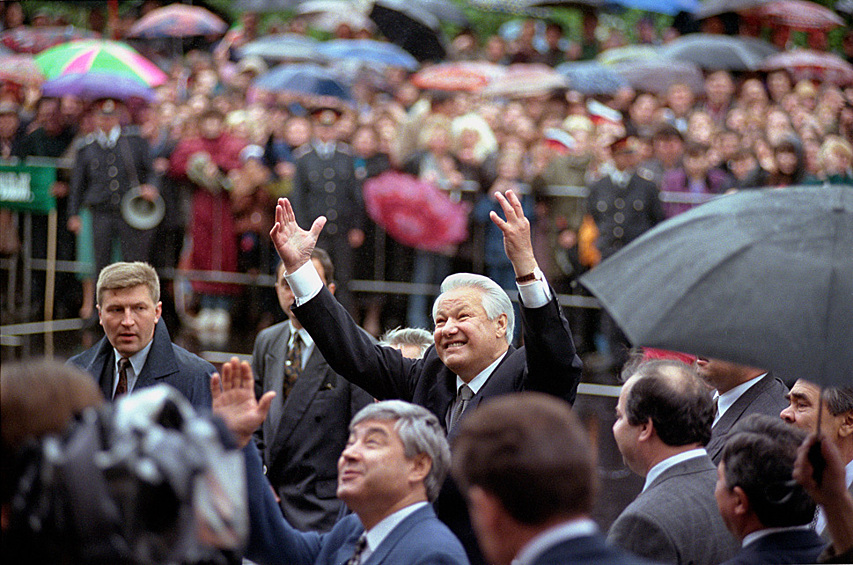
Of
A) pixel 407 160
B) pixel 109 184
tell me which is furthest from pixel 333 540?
pixel 109 184

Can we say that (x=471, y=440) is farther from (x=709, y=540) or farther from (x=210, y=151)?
(x=210, y=151)

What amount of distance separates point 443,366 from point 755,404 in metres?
1.23

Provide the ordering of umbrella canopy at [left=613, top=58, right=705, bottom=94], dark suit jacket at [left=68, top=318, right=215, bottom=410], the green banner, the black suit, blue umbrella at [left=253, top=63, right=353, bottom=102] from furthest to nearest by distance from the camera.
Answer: umbrella canopy at [left=613, top=58, right=705, bottom=94] → blue umbrella at [left=253, top=63, right=353, bottom=102] → the green banner → dark suit jacket at [left=68, top=318, right=215, bottom=410] → the black suit

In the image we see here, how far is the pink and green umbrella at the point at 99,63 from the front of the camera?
40.9 feet

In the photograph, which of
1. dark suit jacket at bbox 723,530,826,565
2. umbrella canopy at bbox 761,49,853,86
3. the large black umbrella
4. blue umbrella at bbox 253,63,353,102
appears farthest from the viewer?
umbrella canopy at bbox 761,49,853,86

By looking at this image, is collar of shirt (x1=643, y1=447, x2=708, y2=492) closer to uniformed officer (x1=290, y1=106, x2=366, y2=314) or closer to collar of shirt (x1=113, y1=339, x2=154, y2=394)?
collar of shirt (x1=113, y1=339, x2=154, y2=394)

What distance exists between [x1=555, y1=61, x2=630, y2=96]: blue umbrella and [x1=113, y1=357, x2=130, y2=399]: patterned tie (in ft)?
35.2

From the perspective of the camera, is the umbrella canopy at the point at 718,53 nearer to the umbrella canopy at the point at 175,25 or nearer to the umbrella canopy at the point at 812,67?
the umbrella canopy at the point at 812,67

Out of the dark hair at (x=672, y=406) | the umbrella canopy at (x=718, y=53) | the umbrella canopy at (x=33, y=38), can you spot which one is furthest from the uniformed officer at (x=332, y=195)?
the dark hair at (x=672, y=406)

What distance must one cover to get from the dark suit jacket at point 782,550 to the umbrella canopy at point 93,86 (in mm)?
10416

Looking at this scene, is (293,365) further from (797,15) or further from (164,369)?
(797,15)

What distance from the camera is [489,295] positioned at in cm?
434

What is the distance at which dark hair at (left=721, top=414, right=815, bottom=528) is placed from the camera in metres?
3.12

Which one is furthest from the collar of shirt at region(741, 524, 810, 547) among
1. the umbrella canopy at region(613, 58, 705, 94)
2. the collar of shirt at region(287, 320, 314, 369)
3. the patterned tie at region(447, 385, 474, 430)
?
the umbrella canopy at region(613, 58, 705, 94)
